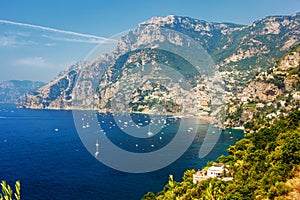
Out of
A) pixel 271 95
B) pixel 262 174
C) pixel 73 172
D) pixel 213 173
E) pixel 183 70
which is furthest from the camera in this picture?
pixel 183 70

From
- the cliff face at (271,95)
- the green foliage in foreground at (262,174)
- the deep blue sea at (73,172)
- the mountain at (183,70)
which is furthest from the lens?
the mountain at (183,70)

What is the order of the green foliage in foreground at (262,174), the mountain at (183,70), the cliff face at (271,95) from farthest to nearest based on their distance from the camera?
1. the mountain at (183,70)
2. the cliff face at (271,95)
3. the green foliage in foreground at (262,174)

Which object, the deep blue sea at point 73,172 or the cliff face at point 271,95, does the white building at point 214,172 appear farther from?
the cliff face at point 271,95

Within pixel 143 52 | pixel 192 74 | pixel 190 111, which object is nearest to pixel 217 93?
pixel 190 111

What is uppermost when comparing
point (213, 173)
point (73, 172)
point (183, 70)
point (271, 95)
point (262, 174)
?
point (183, 70)

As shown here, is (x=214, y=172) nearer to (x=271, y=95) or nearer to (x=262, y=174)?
(x=262, y=174)

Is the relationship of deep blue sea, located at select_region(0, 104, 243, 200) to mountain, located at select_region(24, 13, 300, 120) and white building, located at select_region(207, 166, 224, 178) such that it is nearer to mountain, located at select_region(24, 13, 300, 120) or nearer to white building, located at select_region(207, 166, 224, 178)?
white building, located at select_region(207, 166, 224, 178)

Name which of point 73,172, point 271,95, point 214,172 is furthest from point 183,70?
point 214,172

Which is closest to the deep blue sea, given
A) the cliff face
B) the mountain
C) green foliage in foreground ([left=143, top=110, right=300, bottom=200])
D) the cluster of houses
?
the cluster of houses

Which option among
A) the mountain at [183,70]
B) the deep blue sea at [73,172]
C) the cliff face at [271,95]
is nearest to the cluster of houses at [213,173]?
the deep blue sea at [73,172]

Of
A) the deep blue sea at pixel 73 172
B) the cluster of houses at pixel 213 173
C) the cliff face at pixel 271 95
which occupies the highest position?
the cliff face at pixel 271 95
